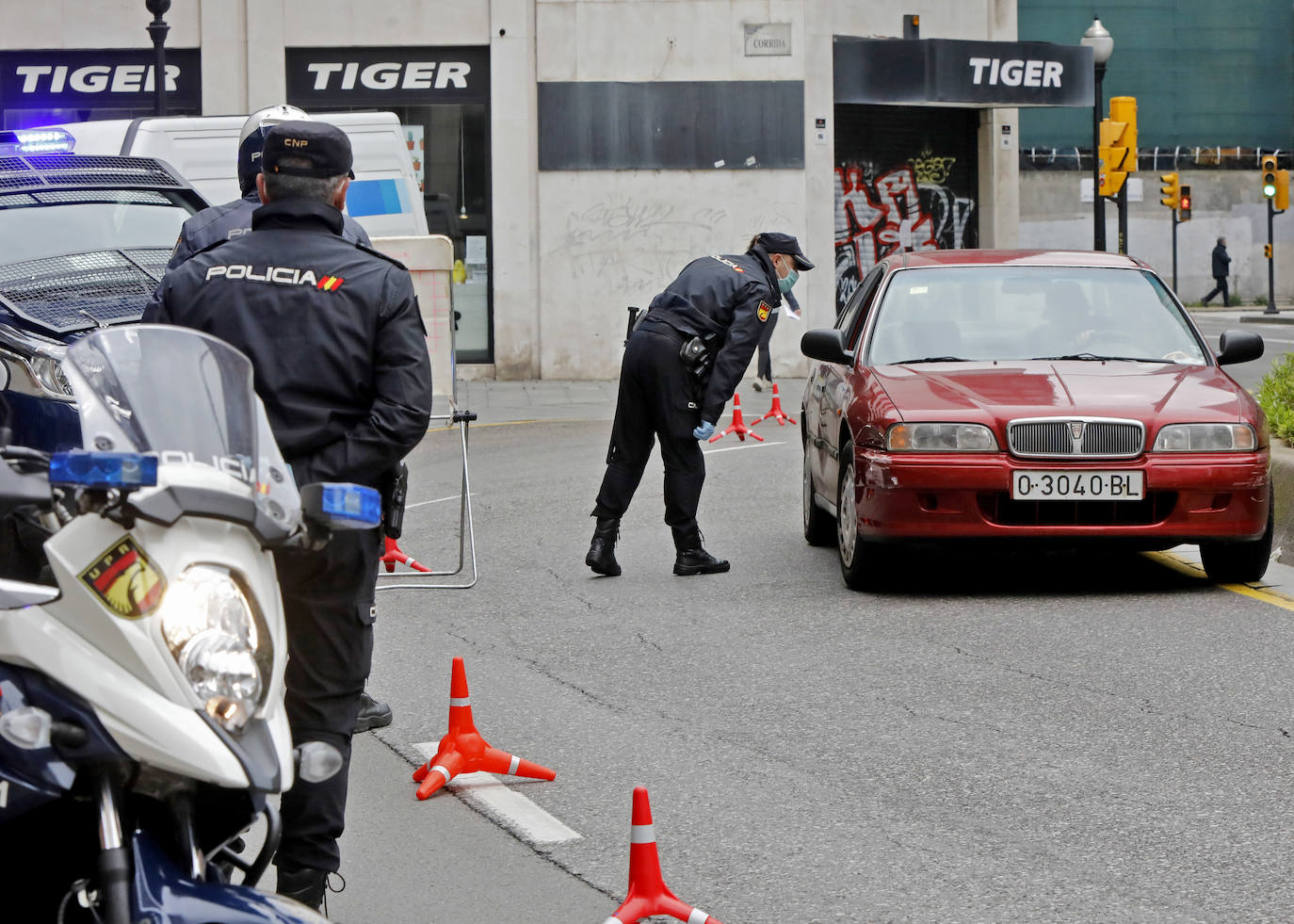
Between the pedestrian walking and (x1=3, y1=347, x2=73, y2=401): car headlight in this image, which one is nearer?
(x1=3, y1=347, x2=73, y2=401): car headlight

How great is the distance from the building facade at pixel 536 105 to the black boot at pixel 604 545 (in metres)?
15.9

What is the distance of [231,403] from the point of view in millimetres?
3082

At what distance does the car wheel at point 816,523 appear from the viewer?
422 inches

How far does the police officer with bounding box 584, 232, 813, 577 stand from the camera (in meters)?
9.71

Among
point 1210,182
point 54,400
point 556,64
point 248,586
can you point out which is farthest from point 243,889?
point 1210,182

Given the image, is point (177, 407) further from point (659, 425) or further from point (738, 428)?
point (738, 428)

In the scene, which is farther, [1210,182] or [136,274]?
[1210,182]

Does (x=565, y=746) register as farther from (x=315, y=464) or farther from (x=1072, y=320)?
(x=1072, y=320)

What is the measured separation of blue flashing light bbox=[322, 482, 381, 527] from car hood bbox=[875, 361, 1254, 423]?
19.2ft

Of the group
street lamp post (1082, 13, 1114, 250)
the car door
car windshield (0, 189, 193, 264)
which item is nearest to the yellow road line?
the car door

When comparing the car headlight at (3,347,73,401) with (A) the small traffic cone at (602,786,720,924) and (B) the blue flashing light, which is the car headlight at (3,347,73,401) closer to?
(A) the small traffic cone at (602,786,720,924)

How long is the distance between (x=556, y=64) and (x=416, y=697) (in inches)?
767

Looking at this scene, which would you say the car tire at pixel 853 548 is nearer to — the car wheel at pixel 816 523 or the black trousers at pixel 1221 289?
the car wheel at pixel 816 523

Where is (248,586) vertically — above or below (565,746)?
above
